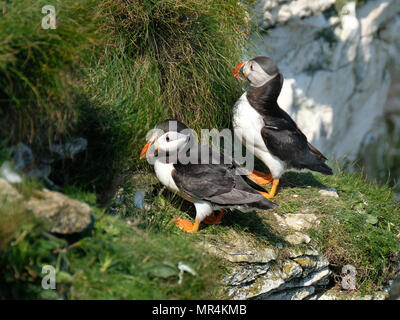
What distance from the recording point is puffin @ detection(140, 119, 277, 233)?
3.92m

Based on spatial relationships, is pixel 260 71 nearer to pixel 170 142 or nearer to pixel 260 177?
pixel 260 177

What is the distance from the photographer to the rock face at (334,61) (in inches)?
296

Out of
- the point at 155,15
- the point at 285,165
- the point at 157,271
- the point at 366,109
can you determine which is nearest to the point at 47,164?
the point at 157,271

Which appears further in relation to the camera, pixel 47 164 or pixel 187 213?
pixel 187 213

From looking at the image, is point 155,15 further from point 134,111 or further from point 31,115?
point 31,115

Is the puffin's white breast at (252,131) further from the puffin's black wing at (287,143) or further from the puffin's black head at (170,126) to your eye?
the puffin's black head at (170,126)

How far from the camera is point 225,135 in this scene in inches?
204

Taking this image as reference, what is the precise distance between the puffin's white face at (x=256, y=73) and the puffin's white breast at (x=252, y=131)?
22 cm

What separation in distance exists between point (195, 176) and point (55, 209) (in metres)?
1.37

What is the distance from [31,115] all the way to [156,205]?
4.74ft

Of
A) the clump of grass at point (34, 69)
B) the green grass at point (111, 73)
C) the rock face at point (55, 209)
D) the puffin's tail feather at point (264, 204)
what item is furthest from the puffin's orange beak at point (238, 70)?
the rock face at point (55, 209)

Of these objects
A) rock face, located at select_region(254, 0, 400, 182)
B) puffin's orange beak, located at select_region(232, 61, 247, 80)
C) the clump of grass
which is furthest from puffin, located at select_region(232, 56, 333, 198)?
rock face, located at select_region(254, 0, 400, 182)

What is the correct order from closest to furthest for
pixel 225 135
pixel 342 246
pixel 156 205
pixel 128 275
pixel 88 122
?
1. pixel 128 275
2. pixel 88 122
3. pixel 156 205
4. pixel 342 246
5. pixel 225 135

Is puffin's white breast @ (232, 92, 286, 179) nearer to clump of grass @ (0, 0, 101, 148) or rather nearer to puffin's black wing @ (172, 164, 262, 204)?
puffin's black wing @ (172, 164, 262, 204)
